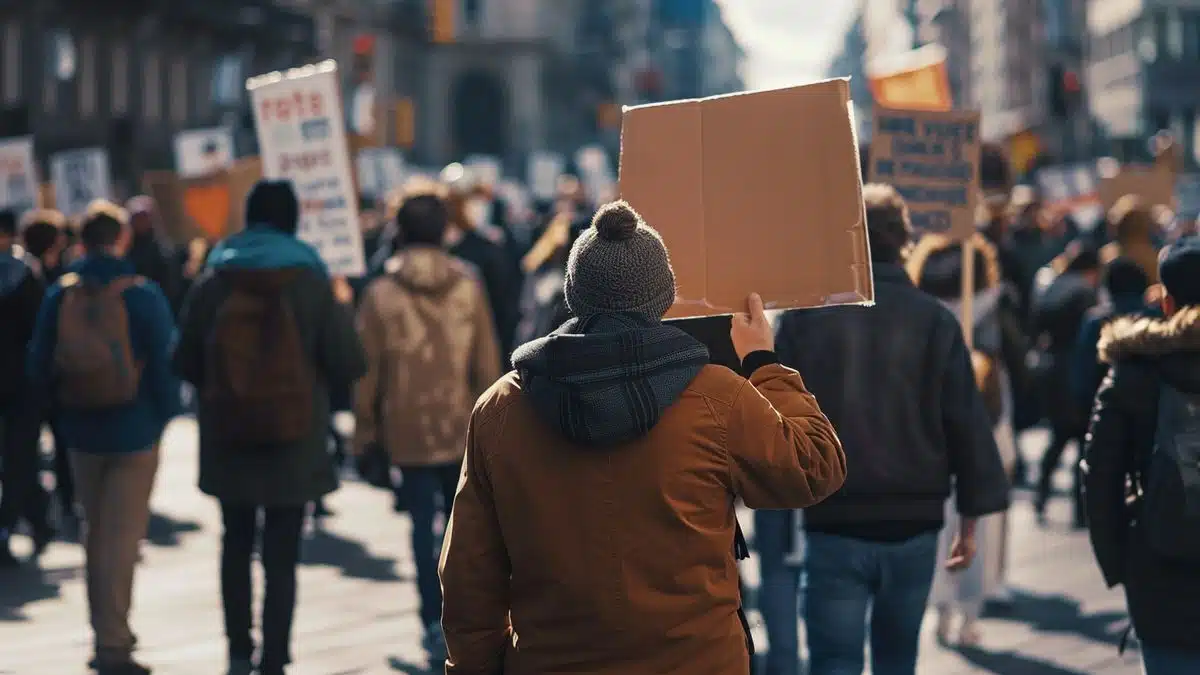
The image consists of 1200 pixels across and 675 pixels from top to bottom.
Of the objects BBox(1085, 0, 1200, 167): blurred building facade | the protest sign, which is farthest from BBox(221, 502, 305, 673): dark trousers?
BBox(1085, 0, 1200, 167): blurred building facade

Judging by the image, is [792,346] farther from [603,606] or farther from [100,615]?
[100,615]

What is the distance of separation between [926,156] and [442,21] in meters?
25.3

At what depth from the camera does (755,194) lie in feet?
15.1

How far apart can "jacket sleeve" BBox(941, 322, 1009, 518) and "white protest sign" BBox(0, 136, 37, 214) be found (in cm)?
1326

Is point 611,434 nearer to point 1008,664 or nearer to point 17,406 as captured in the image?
point 1008,664

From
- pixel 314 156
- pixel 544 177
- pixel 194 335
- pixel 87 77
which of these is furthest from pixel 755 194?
pixel 87 77

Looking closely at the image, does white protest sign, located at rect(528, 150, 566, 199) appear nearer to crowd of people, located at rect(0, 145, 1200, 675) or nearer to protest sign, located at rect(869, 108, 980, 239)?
crowd of people, located at rect(0, 145, 1200, 675)

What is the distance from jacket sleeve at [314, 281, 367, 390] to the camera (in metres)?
7.17

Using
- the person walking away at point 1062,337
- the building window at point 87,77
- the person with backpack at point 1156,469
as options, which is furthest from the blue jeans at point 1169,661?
the building window at point 87,77

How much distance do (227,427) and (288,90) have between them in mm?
3127

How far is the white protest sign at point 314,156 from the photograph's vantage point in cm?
960

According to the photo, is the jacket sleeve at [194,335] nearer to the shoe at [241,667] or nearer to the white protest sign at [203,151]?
the shoe at [241,667]

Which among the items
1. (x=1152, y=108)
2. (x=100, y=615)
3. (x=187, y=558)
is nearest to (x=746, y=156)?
(x=100, y=615)

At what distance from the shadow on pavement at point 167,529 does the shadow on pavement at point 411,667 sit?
11.8 feet
